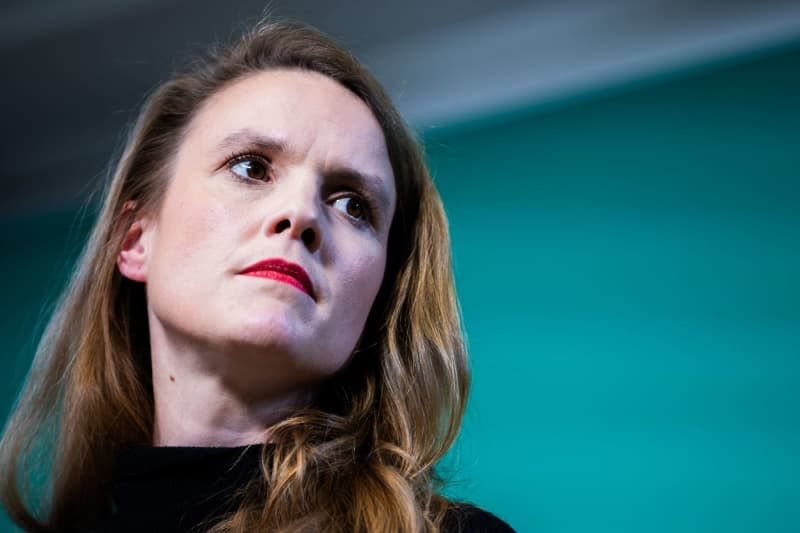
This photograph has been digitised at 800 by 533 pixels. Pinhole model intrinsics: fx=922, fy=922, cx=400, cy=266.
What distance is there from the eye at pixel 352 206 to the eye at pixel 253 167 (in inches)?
4.0

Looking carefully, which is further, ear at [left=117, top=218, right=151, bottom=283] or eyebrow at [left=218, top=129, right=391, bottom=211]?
ear at [left=117, top=218, right=151, bottom=283]

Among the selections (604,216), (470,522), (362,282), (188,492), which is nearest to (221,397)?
(188,492)

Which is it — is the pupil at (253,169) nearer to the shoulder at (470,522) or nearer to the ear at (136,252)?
the ear at (136,252)

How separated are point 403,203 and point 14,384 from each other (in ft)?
5.33

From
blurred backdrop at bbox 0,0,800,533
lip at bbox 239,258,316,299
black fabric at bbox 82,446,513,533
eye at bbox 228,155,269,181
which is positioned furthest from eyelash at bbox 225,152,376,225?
blurred backdrop at bbox 0,0,800,533

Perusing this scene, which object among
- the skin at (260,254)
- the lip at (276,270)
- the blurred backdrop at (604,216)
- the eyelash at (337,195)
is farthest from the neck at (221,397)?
the blurred backdrop at (604,216)

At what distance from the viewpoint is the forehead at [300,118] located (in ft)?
4.02

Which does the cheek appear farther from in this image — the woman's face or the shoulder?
the shoulder

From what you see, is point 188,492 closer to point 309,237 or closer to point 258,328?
point 258,328

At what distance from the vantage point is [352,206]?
127cm

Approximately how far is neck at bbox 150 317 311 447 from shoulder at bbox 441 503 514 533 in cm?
25

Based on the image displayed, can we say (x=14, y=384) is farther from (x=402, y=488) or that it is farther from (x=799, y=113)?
(x=799, y=113)

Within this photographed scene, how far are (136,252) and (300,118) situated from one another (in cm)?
33

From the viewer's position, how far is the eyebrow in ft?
3.97
